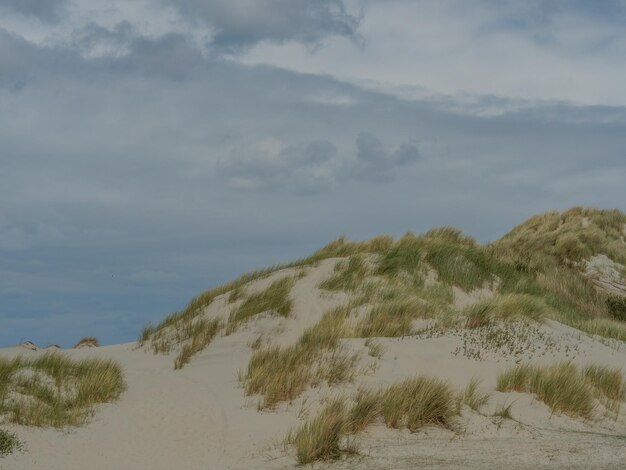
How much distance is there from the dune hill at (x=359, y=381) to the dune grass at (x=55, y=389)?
22 centimetres

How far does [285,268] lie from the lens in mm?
18656

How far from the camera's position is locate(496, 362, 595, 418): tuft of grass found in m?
9.61

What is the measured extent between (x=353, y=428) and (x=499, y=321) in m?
5.41

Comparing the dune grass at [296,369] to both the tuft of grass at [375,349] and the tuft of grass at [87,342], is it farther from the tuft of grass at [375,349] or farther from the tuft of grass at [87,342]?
the tuft of grass at [87,342]

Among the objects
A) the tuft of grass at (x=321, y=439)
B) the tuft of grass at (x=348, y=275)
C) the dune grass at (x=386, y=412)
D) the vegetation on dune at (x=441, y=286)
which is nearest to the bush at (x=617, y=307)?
the vegetation on dune at (x=441, y=286)

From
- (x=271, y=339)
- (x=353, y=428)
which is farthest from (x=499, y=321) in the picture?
(x=353, y=428)

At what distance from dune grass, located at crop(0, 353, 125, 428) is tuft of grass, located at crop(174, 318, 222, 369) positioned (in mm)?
2050

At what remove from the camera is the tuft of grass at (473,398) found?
9.21 m

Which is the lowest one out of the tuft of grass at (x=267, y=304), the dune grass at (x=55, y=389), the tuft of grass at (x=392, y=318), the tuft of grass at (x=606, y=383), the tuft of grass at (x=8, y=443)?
the tuft of grass at (x=606, y=383)

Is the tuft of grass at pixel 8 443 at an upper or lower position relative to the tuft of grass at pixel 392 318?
lower

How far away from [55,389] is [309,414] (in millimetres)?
3557

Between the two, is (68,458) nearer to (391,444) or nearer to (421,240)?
(391,444)

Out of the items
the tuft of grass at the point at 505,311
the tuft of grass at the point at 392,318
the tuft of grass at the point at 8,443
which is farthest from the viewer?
the tuft of grass at the point at 392,318

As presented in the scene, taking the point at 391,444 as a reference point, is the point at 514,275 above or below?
above
